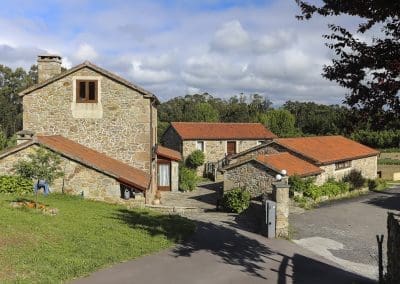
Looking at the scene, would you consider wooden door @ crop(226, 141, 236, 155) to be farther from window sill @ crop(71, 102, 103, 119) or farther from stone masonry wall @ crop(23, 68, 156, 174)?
window sill @ crop(71, 102, 103, 119)

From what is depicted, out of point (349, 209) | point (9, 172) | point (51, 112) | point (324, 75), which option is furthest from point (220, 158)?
point (324, 75)

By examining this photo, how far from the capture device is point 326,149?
108 ft

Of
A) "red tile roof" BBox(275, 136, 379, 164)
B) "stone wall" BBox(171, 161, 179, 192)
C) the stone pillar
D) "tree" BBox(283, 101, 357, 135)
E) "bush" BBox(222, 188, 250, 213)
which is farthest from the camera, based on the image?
"stone wall" BBox(171, 161, 179, 192)

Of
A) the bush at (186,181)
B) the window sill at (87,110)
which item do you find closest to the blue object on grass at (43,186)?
the window sill at (87,110)

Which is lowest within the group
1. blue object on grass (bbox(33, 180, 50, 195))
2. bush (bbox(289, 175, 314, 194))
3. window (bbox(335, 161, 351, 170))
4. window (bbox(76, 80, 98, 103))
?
bush (bbox(289, 175, 314, 194))

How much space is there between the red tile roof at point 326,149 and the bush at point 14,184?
17425 millimetres

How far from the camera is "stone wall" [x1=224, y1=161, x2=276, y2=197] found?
23.5m

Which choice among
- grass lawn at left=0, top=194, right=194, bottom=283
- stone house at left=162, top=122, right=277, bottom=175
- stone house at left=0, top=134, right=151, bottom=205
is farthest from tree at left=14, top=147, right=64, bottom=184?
stone house at left=162, top=122, right=277, bottom=175

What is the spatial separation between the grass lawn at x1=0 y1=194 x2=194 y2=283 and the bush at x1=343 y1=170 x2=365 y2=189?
17802mm

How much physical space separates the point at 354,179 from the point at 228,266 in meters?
22.9

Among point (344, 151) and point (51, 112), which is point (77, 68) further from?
point (344, 151)

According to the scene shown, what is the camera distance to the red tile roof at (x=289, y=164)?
2459cm

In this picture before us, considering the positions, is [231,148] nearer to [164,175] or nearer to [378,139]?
[164,175]

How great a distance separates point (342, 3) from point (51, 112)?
18.6 m
